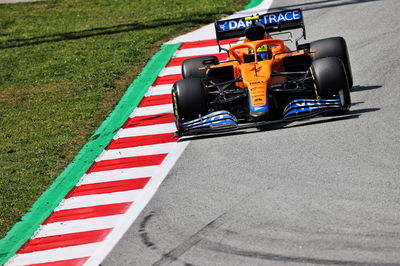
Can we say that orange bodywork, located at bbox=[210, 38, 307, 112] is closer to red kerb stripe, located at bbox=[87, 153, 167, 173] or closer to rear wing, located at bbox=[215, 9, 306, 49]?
rear wing, located at bbox=[215, 9, 306, 49]

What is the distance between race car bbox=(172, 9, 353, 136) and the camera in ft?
35.1

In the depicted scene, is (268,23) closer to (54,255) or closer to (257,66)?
(257,66)

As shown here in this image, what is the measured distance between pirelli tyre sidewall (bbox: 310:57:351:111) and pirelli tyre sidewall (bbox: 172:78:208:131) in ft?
4.75

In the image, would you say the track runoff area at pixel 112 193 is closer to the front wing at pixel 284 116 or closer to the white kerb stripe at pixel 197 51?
the front wing at pixel 284 116

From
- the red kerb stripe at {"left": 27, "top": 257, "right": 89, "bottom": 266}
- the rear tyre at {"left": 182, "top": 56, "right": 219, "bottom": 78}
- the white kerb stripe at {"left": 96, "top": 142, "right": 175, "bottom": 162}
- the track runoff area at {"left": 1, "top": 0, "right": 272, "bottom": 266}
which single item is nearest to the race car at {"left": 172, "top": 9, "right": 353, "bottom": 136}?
the rear tyre at {"left": 182, "top": 56, "right": 219, "bottom": 78}

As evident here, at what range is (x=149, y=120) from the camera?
1286 cm

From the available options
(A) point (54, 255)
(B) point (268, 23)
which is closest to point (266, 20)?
(B) point (268, 23)

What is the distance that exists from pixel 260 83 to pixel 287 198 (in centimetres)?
263

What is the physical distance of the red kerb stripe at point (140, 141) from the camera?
11734 millimetres

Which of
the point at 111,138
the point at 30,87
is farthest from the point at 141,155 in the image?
the point at 30,87

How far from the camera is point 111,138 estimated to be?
40.4 ft

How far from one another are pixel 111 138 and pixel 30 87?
4.39 m

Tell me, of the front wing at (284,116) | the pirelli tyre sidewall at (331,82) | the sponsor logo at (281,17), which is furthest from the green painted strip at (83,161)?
the pirelli tyre sidewall at (331,82)

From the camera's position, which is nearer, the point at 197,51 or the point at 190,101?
the point at 190,101
